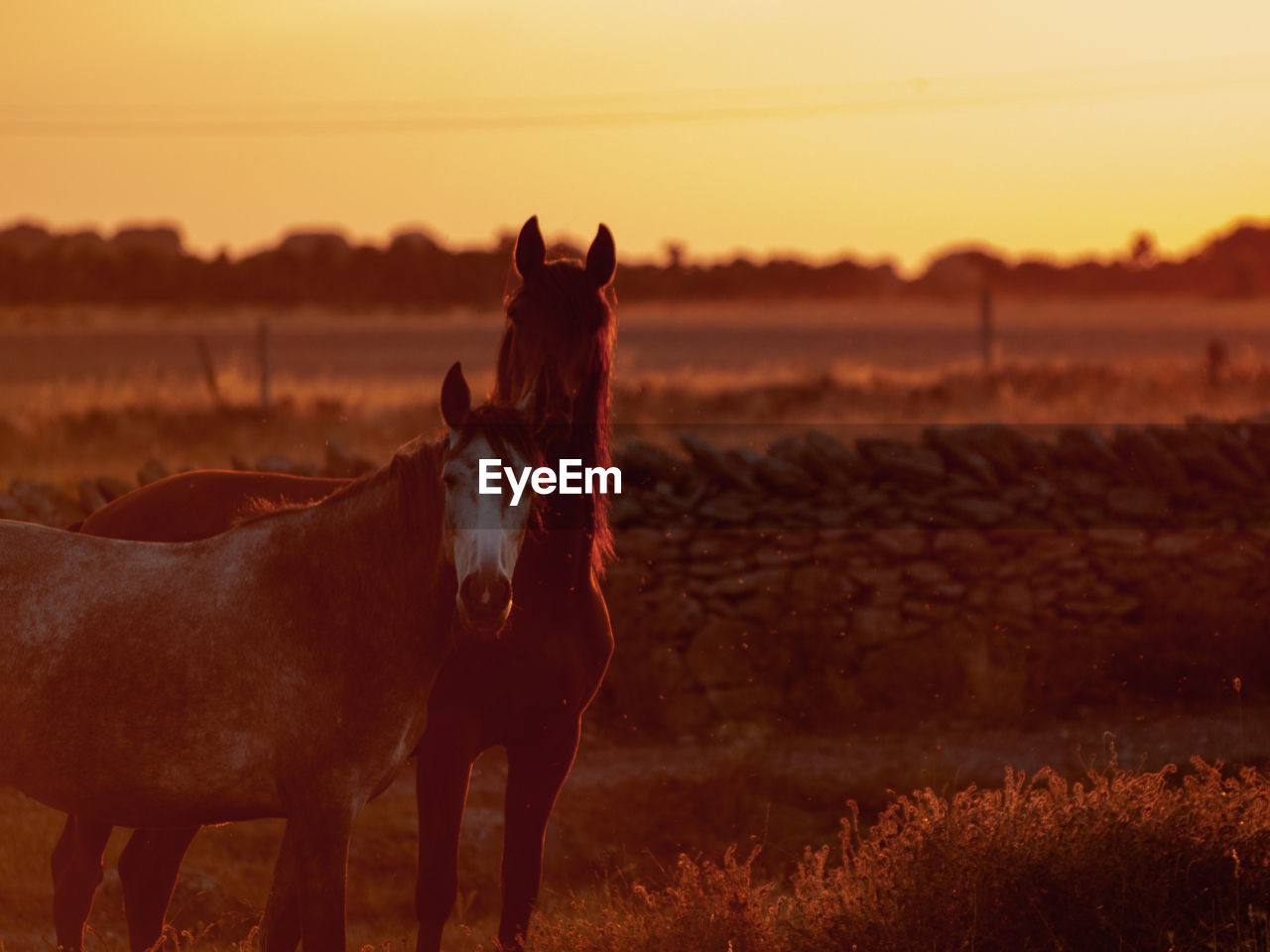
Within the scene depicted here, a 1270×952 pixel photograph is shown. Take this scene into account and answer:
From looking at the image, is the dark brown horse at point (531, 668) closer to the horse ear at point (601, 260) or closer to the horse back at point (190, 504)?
the horse ear at point (601, 260)

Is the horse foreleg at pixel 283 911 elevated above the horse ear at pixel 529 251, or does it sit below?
below

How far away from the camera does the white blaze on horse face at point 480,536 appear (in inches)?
161

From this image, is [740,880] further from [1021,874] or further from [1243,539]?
[1243,539]

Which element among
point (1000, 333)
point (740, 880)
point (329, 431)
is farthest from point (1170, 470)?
point (1000, 333)

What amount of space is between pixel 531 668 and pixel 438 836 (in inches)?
26.0

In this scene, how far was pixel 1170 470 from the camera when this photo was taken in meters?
11.0

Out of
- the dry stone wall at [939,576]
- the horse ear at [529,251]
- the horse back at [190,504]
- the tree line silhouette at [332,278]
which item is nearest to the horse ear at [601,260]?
the horse ear at [529,251]

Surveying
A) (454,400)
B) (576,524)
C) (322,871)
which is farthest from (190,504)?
(454,400)

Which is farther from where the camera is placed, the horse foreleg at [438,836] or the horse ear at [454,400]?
the horse foreleg at [438,836]

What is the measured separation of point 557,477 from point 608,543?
452 mm

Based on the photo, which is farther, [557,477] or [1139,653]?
[1139,653]

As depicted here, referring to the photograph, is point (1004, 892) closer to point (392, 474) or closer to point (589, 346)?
point (589, 346)

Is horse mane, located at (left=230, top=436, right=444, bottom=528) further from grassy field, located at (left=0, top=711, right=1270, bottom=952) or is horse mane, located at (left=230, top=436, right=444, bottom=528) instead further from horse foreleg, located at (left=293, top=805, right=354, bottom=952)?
grassy field, located at (left=0, top=711, right=1270, bottom=952)

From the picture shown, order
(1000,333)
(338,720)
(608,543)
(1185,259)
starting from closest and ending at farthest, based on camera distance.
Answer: (338,720) → (608,543) → (1000,333) → (1185,259)
